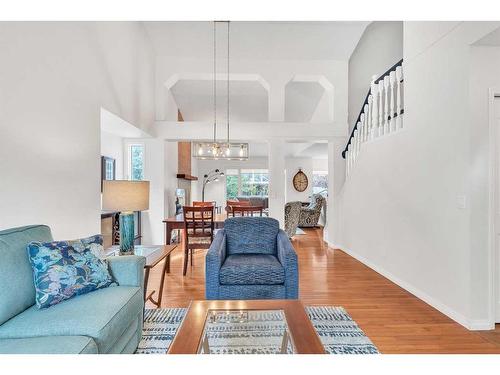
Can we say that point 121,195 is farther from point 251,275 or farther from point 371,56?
point 371,56

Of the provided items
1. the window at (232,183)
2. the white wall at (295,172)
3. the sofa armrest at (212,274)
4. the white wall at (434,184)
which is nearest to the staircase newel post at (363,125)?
the white wall at (434,184)

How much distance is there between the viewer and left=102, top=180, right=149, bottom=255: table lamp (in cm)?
259

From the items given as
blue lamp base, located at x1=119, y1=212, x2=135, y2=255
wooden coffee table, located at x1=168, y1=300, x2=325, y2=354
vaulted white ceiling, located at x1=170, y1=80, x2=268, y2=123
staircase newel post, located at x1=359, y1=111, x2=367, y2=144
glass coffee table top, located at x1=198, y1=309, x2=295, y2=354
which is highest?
vaulted white ceiling, located at x1=170, y1=80, x2=268, y2=123

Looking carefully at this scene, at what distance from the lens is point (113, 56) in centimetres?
366

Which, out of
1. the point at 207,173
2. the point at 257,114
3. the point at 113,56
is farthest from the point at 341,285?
the point at 207,173

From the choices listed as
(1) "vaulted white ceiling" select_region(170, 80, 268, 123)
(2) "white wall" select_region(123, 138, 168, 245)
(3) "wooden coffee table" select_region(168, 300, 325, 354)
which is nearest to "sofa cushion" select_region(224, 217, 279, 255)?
(3) "wooden coffee table" select_region(168, 300, 325, 354)

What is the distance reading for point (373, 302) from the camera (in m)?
2.97

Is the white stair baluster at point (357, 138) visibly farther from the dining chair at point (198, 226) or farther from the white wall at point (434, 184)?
the dining chair at point (198, 226)

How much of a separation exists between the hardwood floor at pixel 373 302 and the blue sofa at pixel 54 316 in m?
1.13

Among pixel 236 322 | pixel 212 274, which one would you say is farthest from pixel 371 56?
pixel 236 322

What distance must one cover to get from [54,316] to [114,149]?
4143mm

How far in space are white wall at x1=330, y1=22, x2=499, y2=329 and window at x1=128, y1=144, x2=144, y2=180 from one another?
13.5 ft

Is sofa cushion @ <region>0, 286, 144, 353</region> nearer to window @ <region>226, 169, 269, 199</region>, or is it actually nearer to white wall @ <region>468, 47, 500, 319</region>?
white wall @ <region>468, 47, 500, 319</region>
